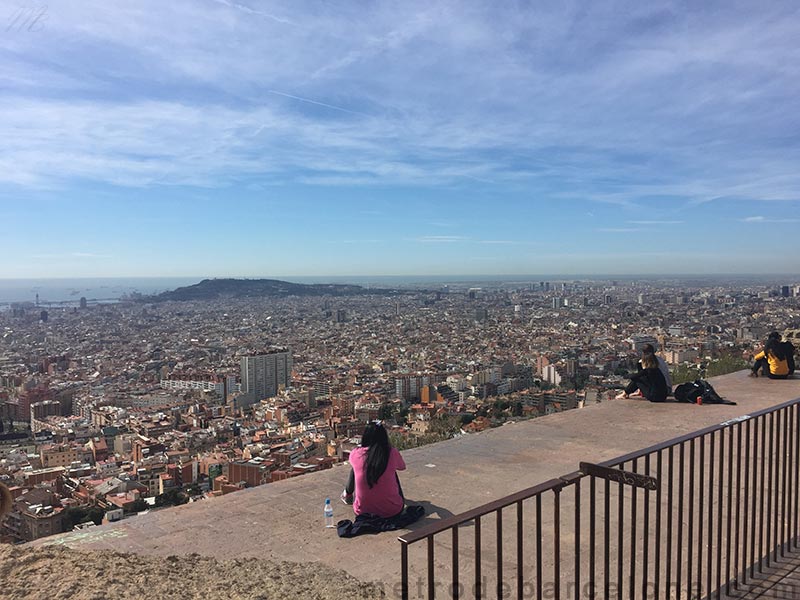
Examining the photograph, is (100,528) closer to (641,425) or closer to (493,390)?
(641,425)

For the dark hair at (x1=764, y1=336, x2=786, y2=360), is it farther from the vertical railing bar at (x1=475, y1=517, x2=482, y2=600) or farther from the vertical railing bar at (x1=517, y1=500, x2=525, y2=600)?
the vertical railing bar at (x1=475, y1=517, x2=482, y2=600)

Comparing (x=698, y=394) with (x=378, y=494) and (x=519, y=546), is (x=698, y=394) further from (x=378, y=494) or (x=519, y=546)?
(x=519, y=546)

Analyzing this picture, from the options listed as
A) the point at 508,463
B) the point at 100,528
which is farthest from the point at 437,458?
the point at 100,528

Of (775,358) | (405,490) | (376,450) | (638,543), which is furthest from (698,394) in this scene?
(376,450)

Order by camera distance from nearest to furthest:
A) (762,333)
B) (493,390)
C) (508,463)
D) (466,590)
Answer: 1. (466,590)
2. (508,463)
3. (493,390)
4. (762,333)

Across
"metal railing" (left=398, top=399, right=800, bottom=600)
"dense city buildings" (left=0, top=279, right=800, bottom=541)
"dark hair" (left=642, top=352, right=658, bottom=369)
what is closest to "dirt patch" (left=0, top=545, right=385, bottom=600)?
"metal railing" (left=398, top=399, right=800, bottom=600)

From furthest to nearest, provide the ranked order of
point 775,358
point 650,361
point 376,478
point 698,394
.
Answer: point 775,358
point 650,361
point 698,394
point 376,478

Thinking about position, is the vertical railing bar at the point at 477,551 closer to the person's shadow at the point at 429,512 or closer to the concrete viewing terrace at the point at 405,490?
the concrete viewing terrace at the point at 405,490
